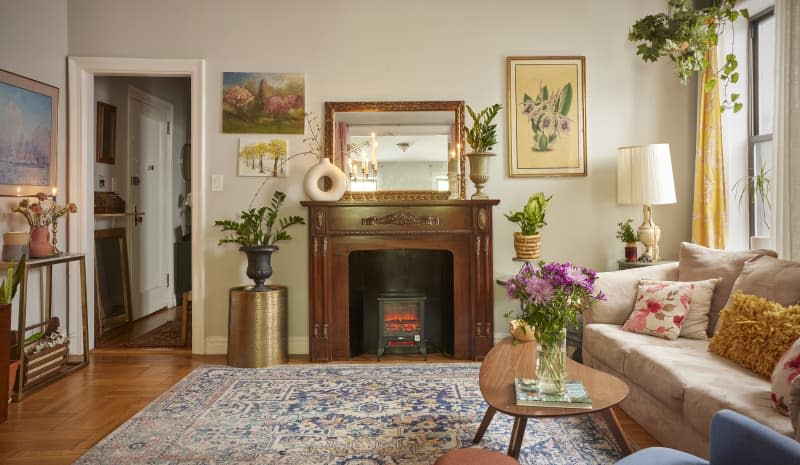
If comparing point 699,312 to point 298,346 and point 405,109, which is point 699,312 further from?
point 298,346

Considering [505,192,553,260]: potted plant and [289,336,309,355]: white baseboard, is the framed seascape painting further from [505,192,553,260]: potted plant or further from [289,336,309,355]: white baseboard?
[505,192,553,260]: potted plant

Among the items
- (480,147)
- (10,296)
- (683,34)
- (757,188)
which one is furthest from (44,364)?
(757,188)

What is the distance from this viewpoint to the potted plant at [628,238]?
3736mm

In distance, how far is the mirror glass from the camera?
4.79 meters

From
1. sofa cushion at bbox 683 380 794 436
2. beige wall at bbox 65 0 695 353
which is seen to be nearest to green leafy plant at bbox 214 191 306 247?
beige wall at bbox 65 0 695 353

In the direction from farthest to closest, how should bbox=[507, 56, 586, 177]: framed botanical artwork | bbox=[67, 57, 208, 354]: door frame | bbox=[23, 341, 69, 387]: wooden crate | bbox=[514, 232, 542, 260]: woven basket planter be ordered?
1. bbox=[507, 56, 586, 177]: framed botanical artwork
2. bbox=[67, 57, 208, 354]: door frame
3. bbox=[514, 232, 542, 260]: woven basket planter
4. bbox=[23, 341, 69, 387]: wooden crate

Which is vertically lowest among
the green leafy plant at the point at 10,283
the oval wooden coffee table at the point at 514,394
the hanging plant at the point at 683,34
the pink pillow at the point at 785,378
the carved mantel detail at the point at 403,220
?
the oval wooden coffee table at the point at 514,394

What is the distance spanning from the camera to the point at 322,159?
384 centimetres

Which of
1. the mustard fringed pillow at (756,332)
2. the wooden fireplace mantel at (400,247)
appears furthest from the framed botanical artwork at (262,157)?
the mustard fringed pillow at (756,332)

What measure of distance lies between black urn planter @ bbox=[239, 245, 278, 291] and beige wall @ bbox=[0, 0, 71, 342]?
4.62 ft

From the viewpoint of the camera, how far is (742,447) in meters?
1.15

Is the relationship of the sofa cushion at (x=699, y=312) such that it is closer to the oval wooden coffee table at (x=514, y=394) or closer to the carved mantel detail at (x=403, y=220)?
the oval wooden coffee table at (x=514, y=394)

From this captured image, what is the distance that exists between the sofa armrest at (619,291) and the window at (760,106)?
97 centimetres

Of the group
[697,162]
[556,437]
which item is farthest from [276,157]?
[697,162]
